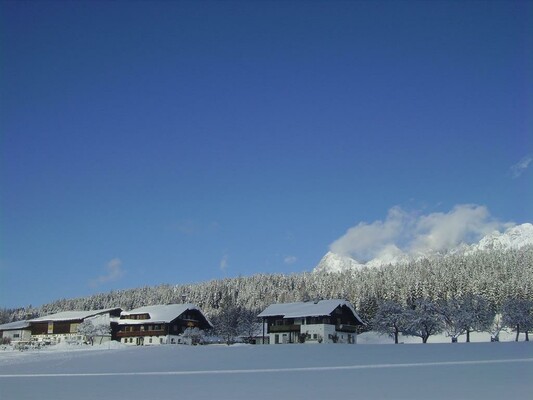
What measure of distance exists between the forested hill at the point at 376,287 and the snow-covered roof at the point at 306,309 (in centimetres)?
3674

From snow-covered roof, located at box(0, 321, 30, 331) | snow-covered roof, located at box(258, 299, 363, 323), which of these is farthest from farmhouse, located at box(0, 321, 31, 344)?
snow-covered roof, located at box(258, 299, 363, 323)

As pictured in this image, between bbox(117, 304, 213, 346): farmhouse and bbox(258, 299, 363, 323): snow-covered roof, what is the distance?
632 inches

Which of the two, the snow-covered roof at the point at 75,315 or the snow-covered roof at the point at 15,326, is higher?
the snow-covered roof at the point at 75,315

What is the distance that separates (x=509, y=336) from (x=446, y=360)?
83882 millimetres

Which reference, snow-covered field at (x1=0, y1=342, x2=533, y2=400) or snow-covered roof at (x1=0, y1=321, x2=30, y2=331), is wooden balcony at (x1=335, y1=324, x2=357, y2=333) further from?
snow-covered roof at (x1=0, y1=321, x2=30, y2=331)

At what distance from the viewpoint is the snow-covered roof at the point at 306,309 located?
87.6 metres

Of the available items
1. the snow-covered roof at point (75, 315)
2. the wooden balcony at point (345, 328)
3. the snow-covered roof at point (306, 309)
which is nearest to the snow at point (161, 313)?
the snow-covered roof at point (75, 315)

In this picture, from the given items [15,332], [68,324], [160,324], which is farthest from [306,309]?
[15,332]

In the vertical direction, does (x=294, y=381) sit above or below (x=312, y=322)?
above

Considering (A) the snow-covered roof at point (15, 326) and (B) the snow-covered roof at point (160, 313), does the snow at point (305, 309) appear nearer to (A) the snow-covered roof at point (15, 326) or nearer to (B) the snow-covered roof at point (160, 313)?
(B) the snow-covered roof at point (160, 313)

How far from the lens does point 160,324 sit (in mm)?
99625

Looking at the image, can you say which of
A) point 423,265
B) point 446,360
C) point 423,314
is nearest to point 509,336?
point 423,314

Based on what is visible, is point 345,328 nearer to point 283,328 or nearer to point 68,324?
point 283,328

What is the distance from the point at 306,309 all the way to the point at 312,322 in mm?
2639
